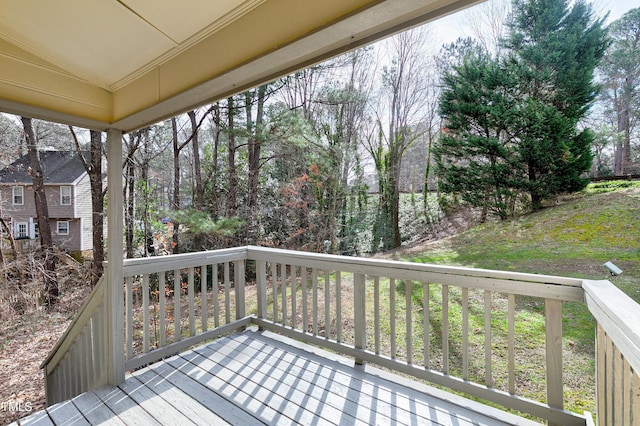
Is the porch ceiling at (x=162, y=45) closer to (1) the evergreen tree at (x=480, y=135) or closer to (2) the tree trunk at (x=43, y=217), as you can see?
(2) the tree trunk at (x=43, y=217)

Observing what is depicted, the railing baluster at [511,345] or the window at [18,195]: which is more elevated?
the window at [18,195]

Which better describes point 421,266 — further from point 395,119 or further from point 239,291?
point 395,119

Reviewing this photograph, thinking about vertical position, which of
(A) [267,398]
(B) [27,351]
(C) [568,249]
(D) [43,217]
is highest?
(D) [43,217]

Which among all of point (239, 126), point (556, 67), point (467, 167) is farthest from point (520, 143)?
point (239, 126)

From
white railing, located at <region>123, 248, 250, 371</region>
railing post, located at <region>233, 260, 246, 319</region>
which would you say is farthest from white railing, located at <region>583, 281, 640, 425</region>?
railing post, located at <region>233, 260, 246, 319</region>

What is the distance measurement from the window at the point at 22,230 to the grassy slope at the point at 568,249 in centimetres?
860

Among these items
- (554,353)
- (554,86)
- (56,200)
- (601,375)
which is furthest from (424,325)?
(56,200)

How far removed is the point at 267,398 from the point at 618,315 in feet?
6.56

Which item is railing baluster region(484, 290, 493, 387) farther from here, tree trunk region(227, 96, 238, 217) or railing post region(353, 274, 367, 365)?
tree trunk region(227, 96, 238, 217)

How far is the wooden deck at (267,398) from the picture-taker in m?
1.84

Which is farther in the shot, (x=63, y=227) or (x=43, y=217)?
(x=63, y=227)

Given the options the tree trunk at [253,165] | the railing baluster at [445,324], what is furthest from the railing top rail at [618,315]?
the tree trunk at [253,165]
